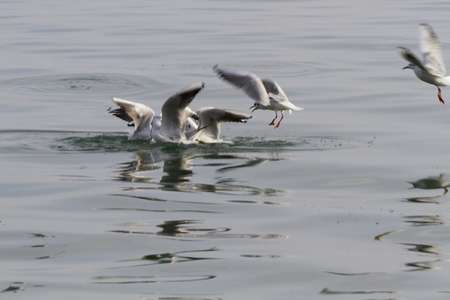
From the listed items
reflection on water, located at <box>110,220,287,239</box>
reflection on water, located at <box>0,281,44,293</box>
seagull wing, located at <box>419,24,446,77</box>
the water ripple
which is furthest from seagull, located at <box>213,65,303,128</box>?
reflection on water, located at <box>0,281,44,293</box>

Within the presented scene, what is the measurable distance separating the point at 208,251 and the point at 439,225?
2.25m

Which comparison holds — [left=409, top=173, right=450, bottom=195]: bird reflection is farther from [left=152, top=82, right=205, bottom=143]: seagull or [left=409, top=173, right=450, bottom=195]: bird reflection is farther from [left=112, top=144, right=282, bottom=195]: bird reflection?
[left=152, top=82, right=205, bottom=143]: seagull

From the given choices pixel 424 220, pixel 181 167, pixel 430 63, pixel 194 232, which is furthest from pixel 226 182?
pixel 430 63

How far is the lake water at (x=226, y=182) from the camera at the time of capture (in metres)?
7.76

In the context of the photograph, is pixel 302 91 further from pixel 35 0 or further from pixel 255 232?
pixel 35 0

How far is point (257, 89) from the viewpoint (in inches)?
550

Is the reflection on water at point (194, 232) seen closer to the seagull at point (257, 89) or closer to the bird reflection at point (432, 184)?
the bird reflection at point (432, 184)

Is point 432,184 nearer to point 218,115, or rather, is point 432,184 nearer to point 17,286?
point 218,115

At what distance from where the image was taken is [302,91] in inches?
758

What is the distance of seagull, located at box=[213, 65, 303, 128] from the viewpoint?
45.6ft

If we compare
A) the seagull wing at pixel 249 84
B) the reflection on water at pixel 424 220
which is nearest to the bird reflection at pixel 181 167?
the seagull wing at pixel 249 84

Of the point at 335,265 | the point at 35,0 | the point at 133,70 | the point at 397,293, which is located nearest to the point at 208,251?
the point at 335,265

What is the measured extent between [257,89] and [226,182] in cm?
277

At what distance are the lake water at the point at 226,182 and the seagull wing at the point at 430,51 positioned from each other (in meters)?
0.88
